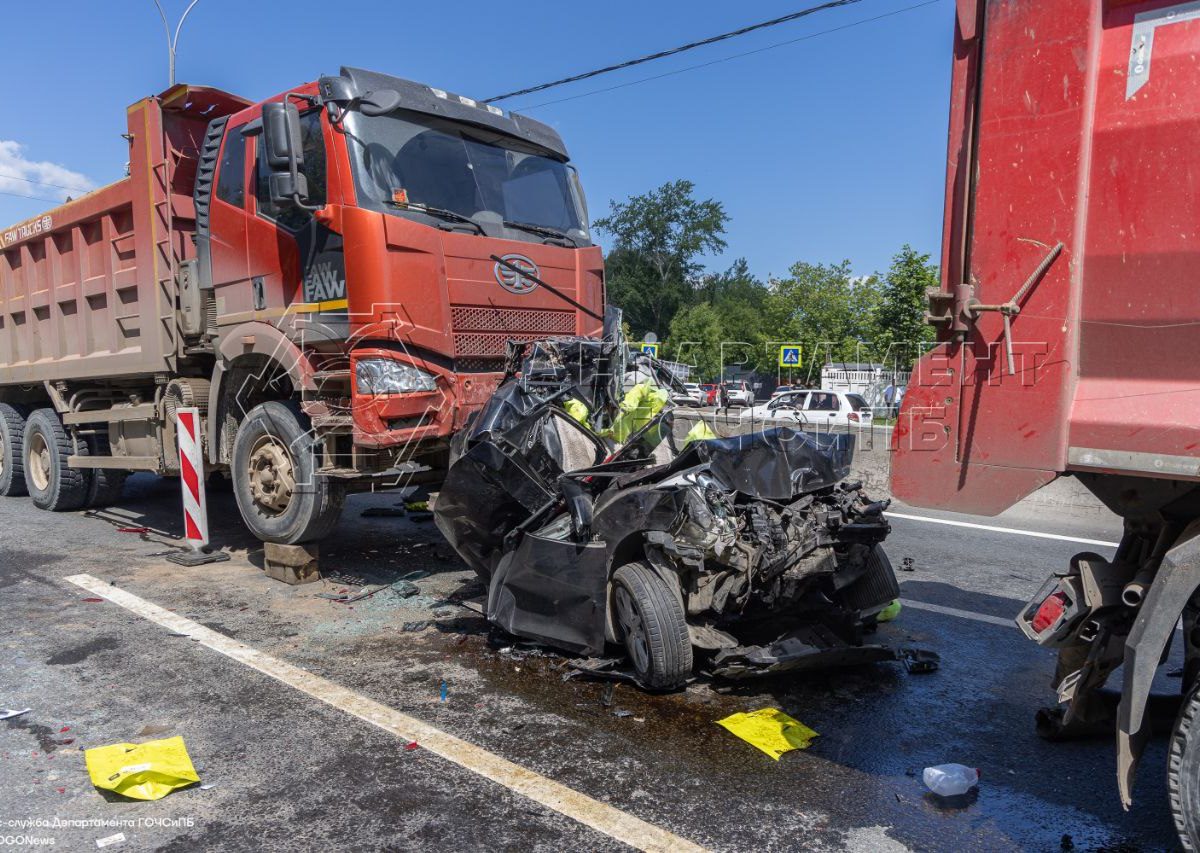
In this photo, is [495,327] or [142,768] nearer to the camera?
[142,768]

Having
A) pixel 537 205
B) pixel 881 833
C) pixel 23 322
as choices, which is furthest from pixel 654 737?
pixel 23 322

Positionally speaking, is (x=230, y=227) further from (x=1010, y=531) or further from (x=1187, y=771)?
(x=1010, y=531)

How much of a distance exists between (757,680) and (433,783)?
1.63 meters

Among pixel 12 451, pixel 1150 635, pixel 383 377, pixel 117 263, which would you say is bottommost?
pixel 12 451

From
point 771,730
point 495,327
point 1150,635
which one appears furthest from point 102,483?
point 1150,635

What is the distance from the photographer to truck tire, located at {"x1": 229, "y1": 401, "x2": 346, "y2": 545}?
539 centimetres

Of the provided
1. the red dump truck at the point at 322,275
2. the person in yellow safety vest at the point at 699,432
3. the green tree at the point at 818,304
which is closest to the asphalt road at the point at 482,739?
the red dump truck at the point at 322,275

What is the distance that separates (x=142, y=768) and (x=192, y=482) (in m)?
3.78

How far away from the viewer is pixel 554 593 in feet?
13.0

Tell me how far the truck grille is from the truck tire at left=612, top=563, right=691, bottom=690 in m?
2.17

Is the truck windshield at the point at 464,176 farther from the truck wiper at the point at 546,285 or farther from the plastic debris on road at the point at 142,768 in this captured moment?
the plastic debris on road at the point at 142,768

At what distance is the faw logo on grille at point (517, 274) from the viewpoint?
17.9ft

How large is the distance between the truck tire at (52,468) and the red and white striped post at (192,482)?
9.10 feet

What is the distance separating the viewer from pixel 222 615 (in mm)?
5043
